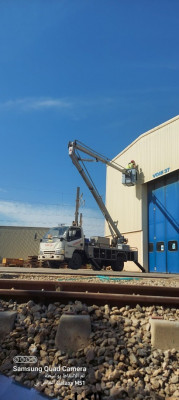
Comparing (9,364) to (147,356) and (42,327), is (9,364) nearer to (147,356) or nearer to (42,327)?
(42,327)

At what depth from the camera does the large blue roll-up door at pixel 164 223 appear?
2136cm

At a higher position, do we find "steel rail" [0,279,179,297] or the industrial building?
the industrial building

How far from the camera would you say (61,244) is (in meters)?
15.8

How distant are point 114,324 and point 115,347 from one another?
0.40 m

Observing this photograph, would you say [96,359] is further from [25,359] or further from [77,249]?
[77,249]

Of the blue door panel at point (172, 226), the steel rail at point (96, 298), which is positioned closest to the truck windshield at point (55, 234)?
the blue door panel at point (172, 226)

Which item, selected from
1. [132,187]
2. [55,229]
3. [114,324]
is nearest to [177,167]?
[132,187]

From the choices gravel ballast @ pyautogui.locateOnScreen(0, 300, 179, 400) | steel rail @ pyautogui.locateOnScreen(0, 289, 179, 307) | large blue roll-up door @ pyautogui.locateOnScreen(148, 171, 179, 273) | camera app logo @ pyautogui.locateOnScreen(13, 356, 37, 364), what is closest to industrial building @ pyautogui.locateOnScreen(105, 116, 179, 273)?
large blue roll-up door @ pyautogui.locateOnScreen(148, 171, 179, 273)

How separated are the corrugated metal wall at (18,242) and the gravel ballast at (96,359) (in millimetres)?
37537

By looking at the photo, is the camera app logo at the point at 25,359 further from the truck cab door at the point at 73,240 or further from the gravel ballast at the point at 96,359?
the truck cab door at the point at 73,240

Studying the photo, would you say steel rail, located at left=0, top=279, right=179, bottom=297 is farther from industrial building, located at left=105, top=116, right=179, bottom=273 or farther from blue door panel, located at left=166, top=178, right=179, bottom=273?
industrial building, located at left=105, top=116, right=179, bottom=273

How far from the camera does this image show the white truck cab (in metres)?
15.8

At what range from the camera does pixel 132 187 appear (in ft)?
87.2

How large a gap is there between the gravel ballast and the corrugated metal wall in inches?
1478
